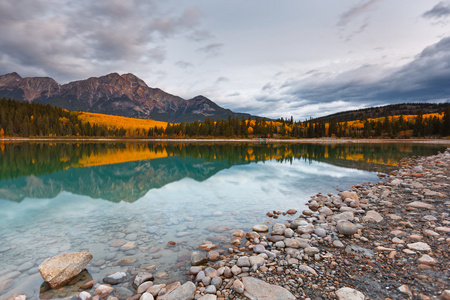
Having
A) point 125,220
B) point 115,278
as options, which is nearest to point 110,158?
point 125,220

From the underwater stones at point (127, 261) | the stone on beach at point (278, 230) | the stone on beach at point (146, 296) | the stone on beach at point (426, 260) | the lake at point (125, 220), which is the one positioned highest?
the stone on beach at point (426, 260)

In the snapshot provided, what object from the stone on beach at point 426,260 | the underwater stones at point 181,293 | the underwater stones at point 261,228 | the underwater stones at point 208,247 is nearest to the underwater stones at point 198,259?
the underwater stones at point 208,247

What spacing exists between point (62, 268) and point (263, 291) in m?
4.87

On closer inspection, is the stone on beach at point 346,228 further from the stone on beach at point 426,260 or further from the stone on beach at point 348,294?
the stone on beach at point 348,294

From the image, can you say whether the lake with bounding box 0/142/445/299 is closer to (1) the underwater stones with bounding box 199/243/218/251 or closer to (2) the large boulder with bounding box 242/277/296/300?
(1) the underwater stones with bounding box 199/243/218/251

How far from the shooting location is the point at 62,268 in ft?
17.3

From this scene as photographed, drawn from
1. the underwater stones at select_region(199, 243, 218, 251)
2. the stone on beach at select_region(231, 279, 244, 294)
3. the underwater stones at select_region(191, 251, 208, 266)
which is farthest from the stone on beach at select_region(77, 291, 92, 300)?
the underwater stones at select_region(199, 243, 218, 251)

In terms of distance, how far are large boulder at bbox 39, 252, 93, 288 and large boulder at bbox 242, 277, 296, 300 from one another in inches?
168

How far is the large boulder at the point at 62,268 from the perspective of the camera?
5.08m

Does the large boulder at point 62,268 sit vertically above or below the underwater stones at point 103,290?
above

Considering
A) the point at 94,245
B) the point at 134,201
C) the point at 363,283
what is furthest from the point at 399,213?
the point at 134,201

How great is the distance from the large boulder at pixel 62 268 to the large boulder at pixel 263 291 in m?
4.26

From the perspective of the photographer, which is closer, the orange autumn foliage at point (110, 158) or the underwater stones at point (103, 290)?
the underwater stones at point (103, 290)

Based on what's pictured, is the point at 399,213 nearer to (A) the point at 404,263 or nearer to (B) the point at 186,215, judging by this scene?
(A) the point at 404,263
